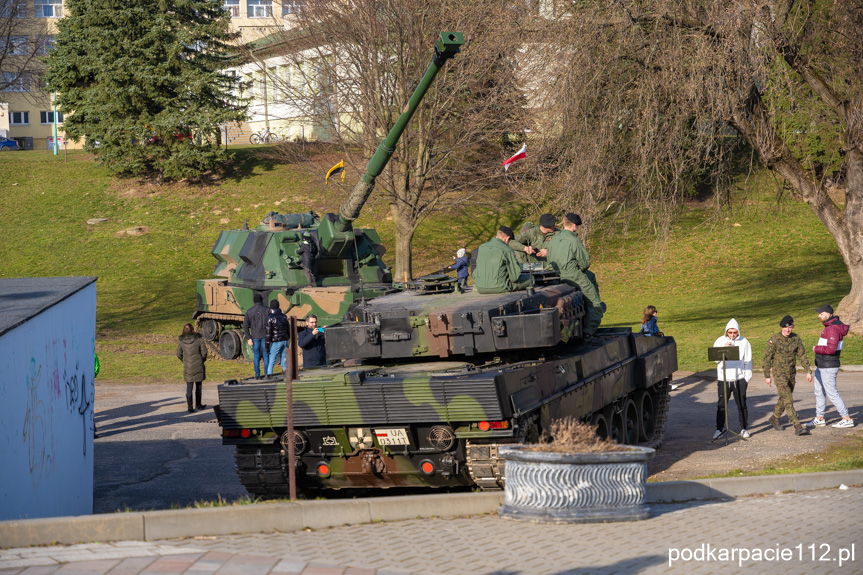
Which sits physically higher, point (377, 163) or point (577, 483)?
point (377, 163)

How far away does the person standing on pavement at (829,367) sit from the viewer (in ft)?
45.8

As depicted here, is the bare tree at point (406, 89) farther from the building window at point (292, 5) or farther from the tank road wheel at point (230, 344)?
the tank road wheel at point (230, 344)

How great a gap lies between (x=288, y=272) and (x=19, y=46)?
109 ft

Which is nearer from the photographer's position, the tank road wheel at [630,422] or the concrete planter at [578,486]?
the concrete planter at [578,486]

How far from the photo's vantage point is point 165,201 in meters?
40.7

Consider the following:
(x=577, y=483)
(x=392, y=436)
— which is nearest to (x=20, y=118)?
(x=392, y=436)

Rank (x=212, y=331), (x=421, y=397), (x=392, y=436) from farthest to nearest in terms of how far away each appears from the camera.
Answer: (x=212, y=331) < (x=392, y=436) < (x=421, y=397)

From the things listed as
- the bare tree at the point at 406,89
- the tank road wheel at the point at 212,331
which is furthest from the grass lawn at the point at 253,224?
the bare tree at the point at 406,89

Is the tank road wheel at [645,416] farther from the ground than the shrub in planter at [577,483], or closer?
closer

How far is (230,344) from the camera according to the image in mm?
24094

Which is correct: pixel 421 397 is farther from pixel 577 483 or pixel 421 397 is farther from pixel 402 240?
pixel 402 240

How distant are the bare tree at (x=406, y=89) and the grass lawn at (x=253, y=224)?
3.23 meters

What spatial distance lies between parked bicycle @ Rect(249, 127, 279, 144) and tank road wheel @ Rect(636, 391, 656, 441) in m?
37.0

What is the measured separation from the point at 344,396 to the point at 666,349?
23.1 feet
